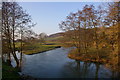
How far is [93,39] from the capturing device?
6.55 m

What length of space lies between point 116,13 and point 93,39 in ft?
10.2

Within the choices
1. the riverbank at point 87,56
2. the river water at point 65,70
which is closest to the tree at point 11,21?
the river water at point 65,70

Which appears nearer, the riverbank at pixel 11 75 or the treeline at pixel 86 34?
the riverbank at pixel 11 75

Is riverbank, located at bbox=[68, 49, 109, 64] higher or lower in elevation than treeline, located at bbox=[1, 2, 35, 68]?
lower

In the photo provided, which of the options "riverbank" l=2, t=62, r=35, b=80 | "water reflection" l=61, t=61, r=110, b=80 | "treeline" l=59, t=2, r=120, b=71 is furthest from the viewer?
"treeline" l=59, t=2, r=120, b=71

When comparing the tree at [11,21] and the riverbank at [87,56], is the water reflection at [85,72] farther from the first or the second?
the tree at [11,21]

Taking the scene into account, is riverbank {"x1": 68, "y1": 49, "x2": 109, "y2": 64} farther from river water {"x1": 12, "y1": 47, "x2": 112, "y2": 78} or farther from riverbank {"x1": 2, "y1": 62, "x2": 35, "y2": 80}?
riverbank {"x1": 2, "y1": 62, "x2": 35, "y2": 80}

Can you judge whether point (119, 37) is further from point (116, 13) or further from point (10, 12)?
point (10, 12)

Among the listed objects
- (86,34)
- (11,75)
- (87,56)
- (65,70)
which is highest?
(86,34)

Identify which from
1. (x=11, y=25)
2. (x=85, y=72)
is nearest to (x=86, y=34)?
(x=85, y=72)

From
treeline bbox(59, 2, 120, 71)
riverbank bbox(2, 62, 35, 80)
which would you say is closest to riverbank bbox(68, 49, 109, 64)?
treeline bbox(59, 2, 120, 71)

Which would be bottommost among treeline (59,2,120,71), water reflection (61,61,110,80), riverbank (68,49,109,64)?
water reflection (61,61,110,80)

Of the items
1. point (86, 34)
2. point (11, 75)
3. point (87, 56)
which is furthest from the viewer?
point (87, 56)

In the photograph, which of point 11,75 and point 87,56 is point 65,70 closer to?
point 87,56
